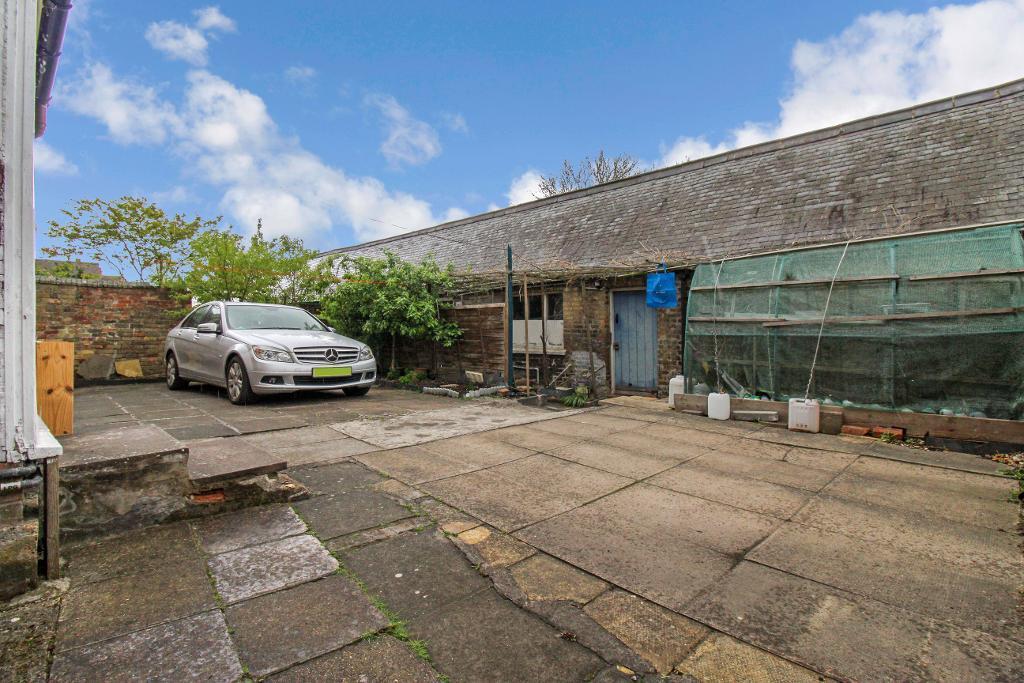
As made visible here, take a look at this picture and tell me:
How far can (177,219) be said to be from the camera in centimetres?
1447

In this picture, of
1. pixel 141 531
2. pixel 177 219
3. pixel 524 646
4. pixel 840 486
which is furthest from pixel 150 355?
pixel 840 486

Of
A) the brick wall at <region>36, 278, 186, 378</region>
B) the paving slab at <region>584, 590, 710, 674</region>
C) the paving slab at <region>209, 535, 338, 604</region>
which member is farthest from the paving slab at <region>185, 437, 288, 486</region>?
the brick wall at <region>36, 278, 186, 378</region>

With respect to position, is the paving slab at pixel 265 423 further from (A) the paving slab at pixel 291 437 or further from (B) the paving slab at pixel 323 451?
(B) the paving slab at pixel 323 451

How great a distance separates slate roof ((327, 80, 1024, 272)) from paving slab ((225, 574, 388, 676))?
715 cm

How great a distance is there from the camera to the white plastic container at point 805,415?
19.0 feet

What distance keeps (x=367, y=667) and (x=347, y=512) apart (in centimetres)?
147

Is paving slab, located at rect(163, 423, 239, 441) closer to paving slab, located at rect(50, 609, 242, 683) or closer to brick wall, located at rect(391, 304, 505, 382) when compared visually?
paving slab, located at rect(50, 609, 242, 683)

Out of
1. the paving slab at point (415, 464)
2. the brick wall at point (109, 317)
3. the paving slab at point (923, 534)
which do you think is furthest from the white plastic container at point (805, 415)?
the brick wall at point (109, 317)

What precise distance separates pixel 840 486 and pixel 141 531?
15.8ft

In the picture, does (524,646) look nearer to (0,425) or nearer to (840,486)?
(0,425)

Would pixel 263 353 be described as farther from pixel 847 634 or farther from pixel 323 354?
pixel 847 634

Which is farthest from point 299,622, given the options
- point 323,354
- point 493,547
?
point 323,354

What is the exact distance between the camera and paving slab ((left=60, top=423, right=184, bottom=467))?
2631 millimetres

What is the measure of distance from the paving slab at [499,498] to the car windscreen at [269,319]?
523 centimetres
